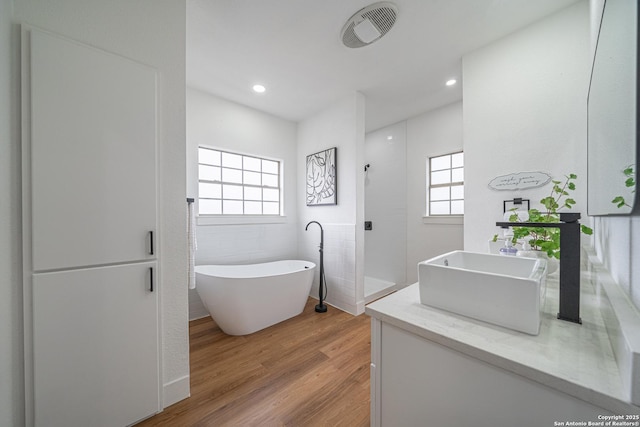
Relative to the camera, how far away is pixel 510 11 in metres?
1.57

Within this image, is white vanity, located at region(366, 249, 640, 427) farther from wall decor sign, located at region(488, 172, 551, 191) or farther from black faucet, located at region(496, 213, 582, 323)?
wall decor sign, located at region(488, 172, 551, 191)

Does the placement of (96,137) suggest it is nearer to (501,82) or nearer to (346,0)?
(346,0)

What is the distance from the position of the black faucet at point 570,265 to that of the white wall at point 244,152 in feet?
9.53

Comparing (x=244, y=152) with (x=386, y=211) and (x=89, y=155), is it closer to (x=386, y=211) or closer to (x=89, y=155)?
(x=89, y=155)

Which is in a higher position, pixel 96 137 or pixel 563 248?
pixel 96 137

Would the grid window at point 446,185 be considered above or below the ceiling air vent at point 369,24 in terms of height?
below

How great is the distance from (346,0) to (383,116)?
1.99 metres

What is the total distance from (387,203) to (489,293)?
302cm

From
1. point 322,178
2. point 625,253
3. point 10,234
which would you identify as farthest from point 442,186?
point 10,234

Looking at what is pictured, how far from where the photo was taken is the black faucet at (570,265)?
0.71 metres

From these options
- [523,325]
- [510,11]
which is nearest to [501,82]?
[510,11]

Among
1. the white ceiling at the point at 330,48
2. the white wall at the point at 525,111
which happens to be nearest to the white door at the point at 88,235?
the white ceiling at the point at 330,48

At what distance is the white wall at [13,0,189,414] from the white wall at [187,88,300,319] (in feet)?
4.19

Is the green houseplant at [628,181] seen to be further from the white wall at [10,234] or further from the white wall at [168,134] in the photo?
the white wall at [10,234]
